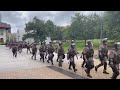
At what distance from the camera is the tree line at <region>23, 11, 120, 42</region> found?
1482cm

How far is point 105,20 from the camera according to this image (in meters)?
22.1

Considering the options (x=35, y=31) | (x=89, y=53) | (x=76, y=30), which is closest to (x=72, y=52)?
(x=89, y=53)

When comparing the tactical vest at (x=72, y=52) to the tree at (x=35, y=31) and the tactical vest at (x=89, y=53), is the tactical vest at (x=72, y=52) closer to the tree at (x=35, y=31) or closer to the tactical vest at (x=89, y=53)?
the tactical vest at (x=89, y=53)

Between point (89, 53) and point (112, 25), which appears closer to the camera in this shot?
point (89, 53)

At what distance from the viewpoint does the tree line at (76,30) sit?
14.8 metres

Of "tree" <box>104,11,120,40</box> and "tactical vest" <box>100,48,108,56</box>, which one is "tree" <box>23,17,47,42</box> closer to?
"tactical vest" <box>100,48,108,56</box>

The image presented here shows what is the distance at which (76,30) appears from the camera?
20391mm

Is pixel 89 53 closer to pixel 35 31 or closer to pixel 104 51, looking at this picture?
pixel 104 51

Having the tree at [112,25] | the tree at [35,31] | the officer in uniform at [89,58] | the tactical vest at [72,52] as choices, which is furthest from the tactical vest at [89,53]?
the tree at [112,25]

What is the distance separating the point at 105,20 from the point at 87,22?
123 inches
